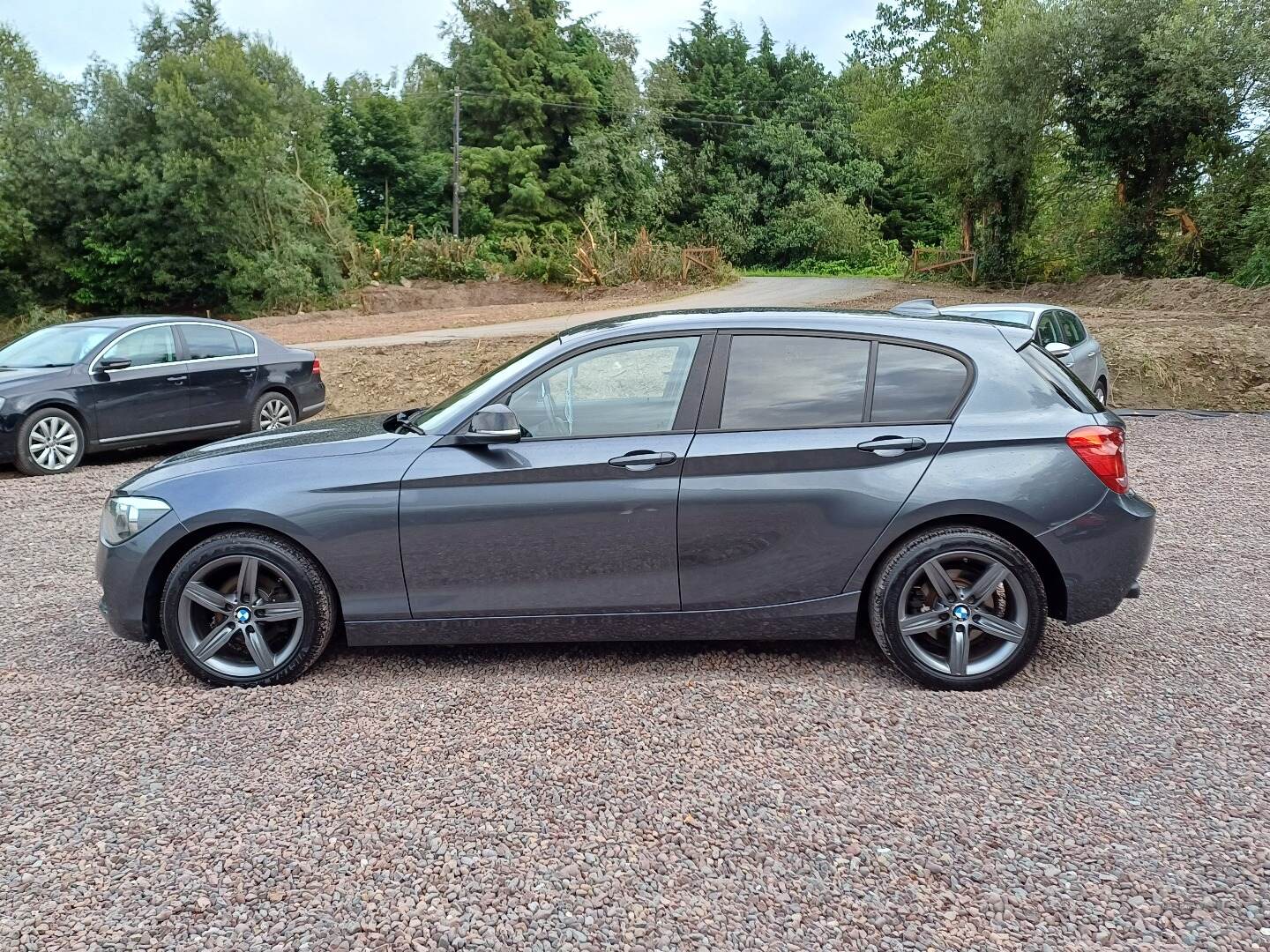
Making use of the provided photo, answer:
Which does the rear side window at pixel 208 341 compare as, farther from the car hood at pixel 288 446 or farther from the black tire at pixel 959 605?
the black tire at pixel 959 605

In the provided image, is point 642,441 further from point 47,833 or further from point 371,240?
point 371,240

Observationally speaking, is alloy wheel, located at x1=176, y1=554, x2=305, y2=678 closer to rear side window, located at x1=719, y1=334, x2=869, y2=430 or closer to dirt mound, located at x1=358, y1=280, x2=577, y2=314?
rear side window, located at x1=719, y1=334, x2=869, y2=430

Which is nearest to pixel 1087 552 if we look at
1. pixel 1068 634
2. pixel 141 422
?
pixel 1068 634

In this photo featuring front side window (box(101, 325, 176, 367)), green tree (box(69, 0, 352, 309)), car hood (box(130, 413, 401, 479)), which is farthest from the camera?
green tree (box(69, 0, 352, 309))

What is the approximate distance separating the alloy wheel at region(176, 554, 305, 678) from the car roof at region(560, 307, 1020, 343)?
5.66 feet

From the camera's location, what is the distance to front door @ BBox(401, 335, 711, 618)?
170 inches

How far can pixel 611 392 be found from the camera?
4547mm

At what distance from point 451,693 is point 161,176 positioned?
3744 centimetres

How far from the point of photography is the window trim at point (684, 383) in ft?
14.6

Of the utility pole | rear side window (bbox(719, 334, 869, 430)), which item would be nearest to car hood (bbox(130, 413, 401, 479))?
rear side window (bbox(719, 334, 869, 430))

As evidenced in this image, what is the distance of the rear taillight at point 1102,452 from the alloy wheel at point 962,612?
23.6 inches

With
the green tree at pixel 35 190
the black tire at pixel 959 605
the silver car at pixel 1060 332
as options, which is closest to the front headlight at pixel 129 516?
the black tire at pixel 959 605

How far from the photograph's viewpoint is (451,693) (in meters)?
4.31

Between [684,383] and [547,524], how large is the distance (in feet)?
2.94
